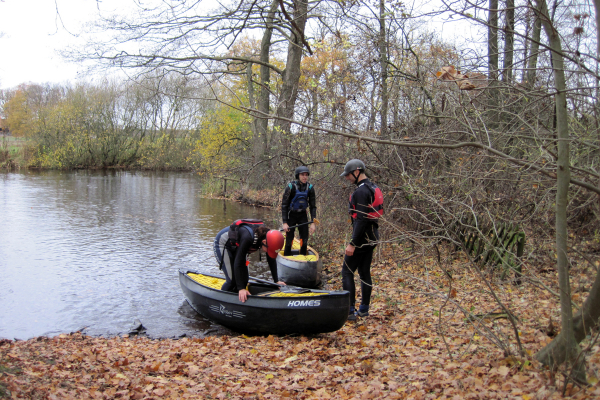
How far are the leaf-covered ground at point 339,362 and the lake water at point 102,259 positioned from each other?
3.56 ft

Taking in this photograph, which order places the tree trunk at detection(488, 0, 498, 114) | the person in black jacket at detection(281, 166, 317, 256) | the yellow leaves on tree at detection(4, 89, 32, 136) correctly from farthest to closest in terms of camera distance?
the yellow leaves on tree at detection(4, 89, 32, 136) → the person in black jacket at detection(281, 166, 317, 256) → the tree trunk at detection(488, 0, 498, 114)

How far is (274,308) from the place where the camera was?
20.2 feet

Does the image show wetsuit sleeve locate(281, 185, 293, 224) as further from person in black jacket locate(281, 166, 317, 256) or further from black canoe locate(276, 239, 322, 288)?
black canoe locate(276, 239, 322, 288)

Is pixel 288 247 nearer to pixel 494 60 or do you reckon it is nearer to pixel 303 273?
pixel 303 273

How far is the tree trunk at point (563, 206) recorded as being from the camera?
3361 millimetres

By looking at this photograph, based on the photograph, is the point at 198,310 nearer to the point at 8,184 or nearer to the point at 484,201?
the point at 484,201

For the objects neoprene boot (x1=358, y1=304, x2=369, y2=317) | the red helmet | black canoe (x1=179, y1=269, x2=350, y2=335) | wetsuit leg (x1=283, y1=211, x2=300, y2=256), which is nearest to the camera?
black canoe (x1=179, y1=269, x2=350, y2=335)

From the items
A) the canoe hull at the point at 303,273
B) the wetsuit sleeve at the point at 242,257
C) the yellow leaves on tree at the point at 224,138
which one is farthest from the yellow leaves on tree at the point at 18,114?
the wetsuit sleeve at the point at 242,257

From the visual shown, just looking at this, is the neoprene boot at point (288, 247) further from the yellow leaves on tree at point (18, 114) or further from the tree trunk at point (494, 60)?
the yellow leaves on tree at point (18, 114)

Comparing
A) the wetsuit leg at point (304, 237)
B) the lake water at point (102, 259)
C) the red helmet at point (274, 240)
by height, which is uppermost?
the red helmet at point (274, 240)

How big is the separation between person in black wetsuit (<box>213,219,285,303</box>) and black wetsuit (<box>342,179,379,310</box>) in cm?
104

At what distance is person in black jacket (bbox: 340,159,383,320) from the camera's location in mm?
6094

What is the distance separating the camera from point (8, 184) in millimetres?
26188

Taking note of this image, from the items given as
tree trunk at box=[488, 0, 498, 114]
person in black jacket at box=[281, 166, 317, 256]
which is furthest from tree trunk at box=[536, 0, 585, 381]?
person in black jacket at box=[281, 166, 317, 256]
